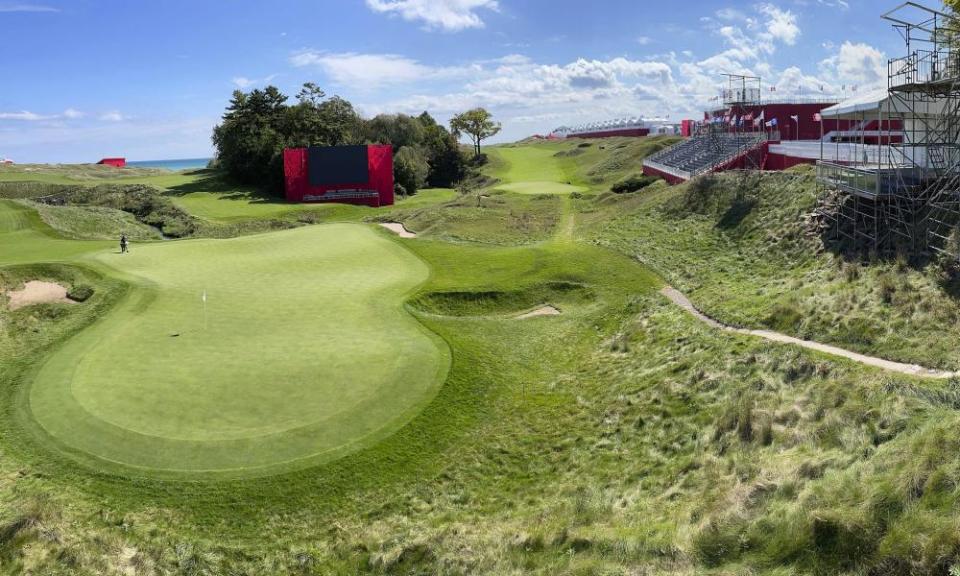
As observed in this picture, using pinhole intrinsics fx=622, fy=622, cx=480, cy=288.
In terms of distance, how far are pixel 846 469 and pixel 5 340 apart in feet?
81.5

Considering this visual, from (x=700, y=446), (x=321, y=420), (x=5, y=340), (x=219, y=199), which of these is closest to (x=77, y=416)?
(x=321, y=420)

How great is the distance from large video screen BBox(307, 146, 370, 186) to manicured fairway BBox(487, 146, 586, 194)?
16.4 metres

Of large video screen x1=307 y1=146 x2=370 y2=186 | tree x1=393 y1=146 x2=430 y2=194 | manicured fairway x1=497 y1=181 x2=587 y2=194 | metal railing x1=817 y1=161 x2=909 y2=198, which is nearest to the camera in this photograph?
metal railing x1=817 y1=161 x2=909 y2=198

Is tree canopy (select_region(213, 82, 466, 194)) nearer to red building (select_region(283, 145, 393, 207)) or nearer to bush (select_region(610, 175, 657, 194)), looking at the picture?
red building (select_region(283, 145, 393, 207))

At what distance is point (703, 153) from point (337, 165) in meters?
36.7

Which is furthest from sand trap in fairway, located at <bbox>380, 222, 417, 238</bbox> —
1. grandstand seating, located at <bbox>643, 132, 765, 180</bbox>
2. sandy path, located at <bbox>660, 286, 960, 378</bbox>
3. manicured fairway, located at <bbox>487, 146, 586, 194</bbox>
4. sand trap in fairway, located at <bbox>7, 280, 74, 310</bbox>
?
manicured fairway, located at <bbox>487, 146, 586, 194</bbox>

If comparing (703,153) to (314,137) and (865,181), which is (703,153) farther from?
(314,137)

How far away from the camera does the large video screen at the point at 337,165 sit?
216 ft

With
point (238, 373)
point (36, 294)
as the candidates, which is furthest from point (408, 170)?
point (238, 373)

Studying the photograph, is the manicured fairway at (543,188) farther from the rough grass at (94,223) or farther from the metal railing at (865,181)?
the metal railing at (865,181)

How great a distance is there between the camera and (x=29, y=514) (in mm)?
11812

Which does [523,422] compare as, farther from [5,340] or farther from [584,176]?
[584,176]

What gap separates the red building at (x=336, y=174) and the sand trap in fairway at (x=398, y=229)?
21.5 m

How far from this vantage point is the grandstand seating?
44.7 meters
